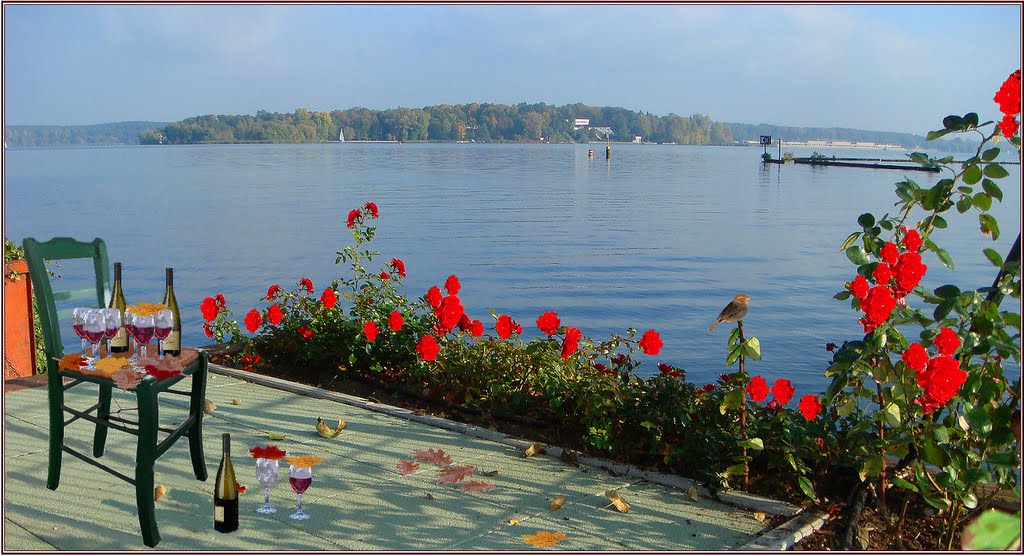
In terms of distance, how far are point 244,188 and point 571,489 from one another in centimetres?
3357

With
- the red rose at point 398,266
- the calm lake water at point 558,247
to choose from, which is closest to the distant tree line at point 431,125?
the calm lake water at point 558,247

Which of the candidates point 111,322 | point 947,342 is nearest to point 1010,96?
point 947,342

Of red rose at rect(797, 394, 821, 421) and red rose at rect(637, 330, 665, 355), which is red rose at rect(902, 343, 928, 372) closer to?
red rose at rect(797, 394, 821, 421)

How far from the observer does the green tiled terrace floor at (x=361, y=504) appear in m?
2.99

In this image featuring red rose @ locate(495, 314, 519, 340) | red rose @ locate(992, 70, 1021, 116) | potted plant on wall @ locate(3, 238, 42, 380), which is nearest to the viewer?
red rose @ locate(992, 70, 1021, 116)

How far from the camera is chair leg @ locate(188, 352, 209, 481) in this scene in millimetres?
3425

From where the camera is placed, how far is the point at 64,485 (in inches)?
135

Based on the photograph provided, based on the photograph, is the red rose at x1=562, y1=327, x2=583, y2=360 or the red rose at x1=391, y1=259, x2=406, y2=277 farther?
the red rose at x1=391, y1=259, x2=406, y2=277

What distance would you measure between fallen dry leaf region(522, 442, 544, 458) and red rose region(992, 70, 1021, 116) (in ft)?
7.28

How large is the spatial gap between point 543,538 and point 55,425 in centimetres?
183

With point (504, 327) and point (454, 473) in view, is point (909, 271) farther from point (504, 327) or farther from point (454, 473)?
point (504, 327)

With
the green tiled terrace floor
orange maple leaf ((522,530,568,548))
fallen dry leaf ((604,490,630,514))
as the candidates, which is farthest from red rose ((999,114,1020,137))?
orange maple leaf ((522,530,568,548))

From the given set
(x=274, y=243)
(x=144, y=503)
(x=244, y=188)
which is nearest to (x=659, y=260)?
(x=274, y=243)

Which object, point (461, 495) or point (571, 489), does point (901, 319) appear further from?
point (461, 495)
